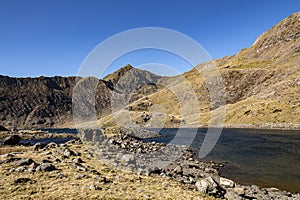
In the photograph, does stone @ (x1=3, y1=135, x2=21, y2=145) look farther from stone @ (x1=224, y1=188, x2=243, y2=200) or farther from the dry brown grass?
stone @ (x1=224, y1=188, x2=243, y2=200)

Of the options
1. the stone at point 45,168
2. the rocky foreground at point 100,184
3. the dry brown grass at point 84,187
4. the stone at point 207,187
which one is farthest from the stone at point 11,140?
the stone at point 207,187

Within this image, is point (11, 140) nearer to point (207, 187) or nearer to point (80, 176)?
point (80, 176)

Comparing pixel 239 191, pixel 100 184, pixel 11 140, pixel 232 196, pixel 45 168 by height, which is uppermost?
pixel 45 168

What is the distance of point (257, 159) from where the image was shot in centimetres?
4175

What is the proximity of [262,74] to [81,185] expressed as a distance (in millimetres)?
208496

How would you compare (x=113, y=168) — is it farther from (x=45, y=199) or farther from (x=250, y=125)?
(x=250, y=125)

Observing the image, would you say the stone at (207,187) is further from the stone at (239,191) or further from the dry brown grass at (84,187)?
the stone at (239,191)

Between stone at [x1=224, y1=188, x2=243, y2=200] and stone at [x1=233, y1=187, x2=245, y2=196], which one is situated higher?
stone at [x1=224, y1=188, x2=243, y2=200]

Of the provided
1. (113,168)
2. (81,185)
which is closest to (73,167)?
(113,168)

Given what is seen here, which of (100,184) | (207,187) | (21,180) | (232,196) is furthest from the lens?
(207,187)

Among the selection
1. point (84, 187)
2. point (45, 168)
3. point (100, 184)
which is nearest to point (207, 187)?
point (100, 184)

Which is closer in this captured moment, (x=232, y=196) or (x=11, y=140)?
(x=232, y=196)

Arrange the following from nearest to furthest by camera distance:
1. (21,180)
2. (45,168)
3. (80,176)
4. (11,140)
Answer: (21,180), (80,176), (45,168), (11,140)

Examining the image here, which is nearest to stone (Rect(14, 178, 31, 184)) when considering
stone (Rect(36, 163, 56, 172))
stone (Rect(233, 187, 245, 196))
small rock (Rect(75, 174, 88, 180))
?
stone (Rect(36, 163, 56, 172))
